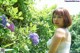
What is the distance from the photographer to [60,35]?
8.76 ft

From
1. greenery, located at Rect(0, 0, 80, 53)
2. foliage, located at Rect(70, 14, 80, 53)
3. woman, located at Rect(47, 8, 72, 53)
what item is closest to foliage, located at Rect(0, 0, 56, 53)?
greenery, located at Rect(0, 0, 80, 53)

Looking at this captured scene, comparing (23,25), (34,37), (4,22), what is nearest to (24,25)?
(23,25)

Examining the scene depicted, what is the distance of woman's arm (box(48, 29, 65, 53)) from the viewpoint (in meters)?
2.66

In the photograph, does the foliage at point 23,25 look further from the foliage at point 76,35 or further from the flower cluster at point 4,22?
the foliage at point 76,35

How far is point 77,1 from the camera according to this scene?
1166cm

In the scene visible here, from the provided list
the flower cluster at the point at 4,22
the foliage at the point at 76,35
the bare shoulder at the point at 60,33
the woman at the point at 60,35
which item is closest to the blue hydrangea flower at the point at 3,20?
the flower cluster at the point at 4,22

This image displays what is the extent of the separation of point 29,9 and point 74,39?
17.8ft

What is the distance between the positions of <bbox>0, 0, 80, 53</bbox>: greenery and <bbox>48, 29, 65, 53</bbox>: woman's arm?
0.75 metres

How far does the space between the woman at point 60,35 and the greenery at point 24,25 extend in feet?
2.35

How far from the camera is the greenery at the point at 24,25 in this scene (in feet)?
11.2

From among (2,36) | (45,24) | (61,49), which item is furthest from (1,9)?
(61,49)

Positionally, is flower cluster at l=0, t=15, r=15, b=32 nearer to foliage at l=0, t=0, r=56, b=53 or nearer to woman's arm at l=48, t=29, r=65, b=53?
foliage at l=0, t=0, r=56, b=53

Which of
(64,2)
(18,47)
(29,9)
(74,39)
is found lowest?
(74,39)

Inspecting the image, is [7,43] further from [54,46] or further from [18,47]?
[54,46]
